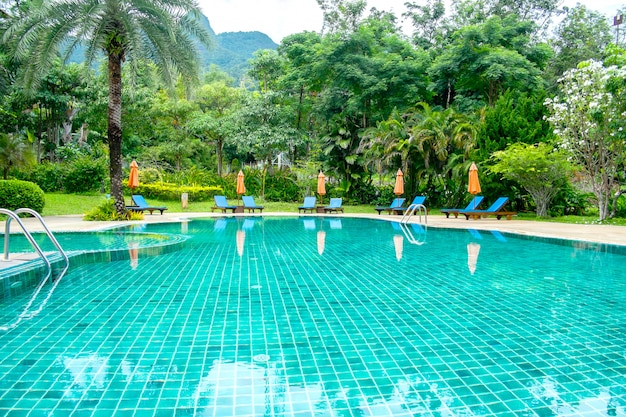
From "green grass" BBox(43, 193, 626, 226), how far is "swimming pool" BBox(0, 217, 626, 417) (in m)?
10.4

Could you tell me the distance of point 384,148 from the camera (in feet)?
70.5

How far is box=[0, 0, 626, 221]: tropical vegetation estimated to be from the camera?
46.8 ft

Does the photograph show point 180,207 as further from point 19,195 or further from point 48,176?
point 19,195

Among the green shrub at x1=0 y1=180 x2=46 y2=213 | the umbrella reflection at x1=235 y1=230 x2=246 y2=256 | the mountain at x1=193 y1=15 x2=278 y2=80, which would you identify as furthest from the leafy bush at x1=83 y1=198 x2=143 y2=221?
the mountain at x1=193 y1=15 x2=278 y2=80

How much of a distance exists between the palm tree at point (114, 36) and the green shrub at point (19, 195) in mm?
3230

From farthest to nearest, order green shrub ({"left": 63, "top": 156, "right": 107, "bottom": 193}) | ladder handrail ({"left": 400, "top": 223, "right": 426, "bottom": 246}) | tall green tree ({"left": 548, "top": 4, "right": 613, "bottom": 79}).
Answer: tall green tree ({"left": 548, "top": 4, "right": 613, "bottom": 79})
green shrub ({"left": 63, "top": 156, "right": 107, "bottom": 193})
ladder handrail ({"left": 400, "top": 223, "right": 426, "bottom": 246})

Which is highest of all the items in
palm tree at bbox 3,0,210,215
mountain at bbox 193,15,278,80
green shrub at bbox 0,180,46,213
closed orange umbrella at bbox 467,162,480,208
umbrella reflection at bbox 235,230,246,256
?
mountain at bbox 193,15,278,80

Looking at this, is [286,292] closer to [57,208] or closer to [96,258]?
[96,258]

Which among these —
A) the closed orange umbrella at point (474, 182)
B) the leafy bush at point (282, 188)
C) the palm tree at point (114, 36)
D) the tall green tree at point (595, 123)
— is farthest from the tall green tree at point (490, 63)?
the palm tree at point (114, 36)

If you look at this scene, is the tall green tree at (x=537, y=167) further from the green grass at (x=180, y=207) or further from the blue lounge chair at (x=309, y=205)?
the blue lounge chair at (x=309, y=205)

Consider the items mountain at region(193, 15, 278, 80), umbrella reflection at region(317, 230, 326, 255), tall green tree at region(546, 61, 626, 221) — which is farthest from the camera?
mountain at region(193, 15, 278, 80)

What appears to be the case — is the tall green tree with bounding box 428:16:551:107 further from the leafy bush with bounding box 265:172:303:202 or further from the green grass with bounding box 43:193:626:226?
the leafy bush with bounding box 265:172:303:202

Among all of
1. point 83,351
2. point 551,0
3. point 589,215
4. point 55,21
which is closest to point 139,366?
point 83,351

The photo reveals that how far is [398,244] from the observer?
1048cm
